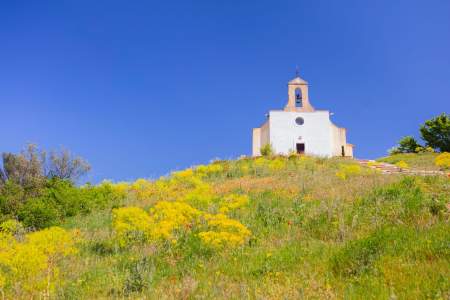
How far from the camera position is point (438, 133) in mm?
38000

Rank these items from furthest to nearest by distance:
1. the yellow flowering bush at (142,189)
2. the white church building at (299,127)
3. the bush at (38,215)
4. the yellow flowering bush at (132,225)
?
the white church building at (299,127) < the yellow flowering bush at (142,189) < the bush at (38,215) < the yellow flowering bush at (132,225)

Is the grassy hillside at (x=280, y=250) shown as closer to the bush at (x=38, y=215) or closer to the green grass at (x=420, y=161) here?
the bush at (x=38, y=215)

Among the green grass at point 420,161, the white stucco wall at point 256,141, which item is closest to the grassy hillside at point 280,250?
the green grass at point 420,161

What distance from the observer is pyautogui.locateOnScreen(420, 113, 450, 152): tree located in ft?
122

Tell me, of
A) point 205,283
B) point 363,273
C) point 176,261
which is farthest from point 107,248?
point 363,273

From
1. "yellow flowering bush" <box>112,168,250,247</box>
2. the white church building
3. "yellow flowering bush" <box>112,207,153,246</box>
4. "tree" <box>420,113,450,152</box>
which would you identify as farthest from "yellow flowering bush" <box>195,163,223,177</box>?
"tree" <box>420,113,450,152</box>

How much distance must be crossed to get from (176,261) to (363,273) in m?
3.19

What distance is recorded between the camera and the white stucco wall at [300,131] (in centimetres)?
4091

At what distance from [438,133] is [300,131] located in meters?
13.0

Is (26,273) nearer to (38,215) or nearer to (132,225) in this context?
(132,225)

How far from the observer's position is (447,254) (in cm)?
496

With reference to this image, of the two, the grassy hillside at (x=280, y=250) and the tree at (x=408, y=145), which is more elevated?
the tree at (x=408, y=145)

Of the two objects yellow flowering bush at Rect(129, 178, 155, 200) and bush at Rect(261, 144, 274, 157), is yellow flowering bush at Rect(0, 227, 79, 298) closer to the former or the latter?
yellow flowering bush at Rect(129, 178, 155, 200)

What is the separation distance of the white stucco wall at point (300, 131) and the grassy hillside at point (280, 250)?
2918 centimetres
